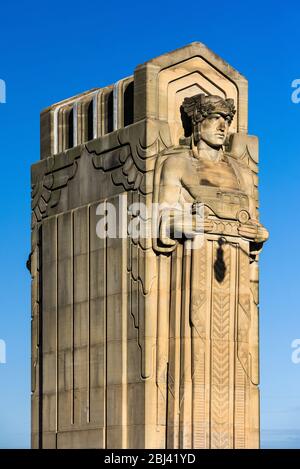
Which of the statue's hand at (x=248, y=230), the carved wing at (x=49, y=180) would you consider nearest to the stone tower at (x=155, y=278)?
the statue's hand at (x=248, y=230)

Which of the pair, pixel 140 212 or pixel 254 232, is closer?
pixel 140 212

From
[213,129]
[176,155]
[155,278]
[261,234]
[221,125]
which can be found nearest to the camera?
[155,278]

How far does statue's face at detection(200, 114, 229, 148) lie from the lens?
54.8m

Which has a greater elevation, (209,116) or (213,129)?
(209,116)

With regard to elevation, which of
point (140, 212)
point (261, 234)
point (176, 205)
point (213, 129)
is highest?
point (213, 129)

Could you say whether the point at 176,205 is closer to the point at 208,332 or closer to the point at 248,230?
the point at 248,230

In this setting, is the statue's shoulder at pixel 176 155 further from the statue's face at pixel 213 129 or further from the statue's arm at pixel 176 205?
the statue's face at pixel 213 129

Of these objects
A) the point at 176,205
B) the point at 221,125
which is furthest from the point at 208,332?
the point at 221,125

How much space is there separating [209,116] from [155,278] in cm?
440

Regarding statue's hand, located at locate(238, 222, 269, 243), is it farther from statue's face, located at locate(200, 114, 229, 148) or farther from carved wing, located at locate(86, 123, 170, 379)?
carved wing, located at locate(86, 123, 170, 379)

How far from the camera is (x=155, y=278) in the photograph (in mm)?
54125

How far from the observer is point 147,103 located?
54.7 metres

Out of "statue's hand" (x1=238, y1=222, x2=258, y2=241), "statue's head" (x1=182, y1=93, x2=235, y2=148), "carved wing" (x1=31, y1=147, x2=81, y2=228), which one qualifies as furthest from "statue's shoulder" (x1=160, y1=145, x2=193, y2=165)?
"carved wing" (x1=31, y1=147, x2=81, y2=228)
